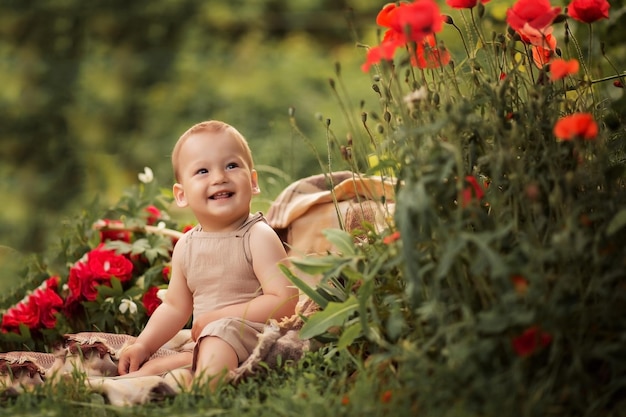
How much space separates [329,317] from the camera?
2.46 meters

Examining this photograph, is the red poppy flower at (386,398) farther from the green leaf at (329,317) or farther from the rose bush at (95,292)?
the rose bush at (95,292)

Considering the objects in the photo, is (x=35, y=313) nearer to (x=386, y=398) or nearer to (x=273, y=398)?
(x=273, y=398)

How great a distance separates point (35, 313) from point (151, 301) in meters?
0.46

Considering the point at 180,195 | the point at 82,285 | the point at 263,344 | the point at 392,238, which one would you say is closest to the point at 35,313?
the point at 82,285

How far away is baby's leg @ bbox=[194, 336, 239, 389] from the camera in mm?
2600

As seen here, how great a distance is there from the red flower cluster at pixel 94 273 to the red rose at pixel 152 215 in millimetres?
442

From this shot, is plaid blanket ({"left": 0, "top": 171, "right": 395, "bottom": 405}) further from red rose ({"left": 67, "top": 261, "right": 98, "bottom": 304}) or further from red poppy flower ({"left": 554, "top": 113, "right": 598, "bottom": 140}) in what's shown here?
red poppy flower ({"left": 554, "top": 113, "right": 598, "bottom": 140})

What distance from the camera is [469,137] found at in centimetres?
243

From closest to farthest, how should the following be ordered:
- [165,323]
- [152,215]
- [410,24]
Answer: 1. [410,24]
2. [165,323]
3. [152,215]

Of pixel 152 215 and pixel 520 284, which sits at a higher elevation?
pixel 152 215

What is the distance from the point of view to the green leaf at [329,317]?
243cm

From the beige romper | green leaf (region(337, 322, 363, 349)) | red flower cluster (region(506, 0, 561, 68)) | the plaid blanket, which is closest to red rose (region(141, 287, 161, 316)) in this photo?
the plaid blanket

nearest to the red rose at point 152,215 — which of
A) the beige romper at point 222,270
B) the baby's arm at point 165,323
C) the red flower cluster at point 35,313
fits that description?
the red flower cluster at point 35,313

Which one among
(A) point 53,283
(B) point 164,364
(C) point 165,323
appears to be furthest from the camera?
(A) point 53,283
